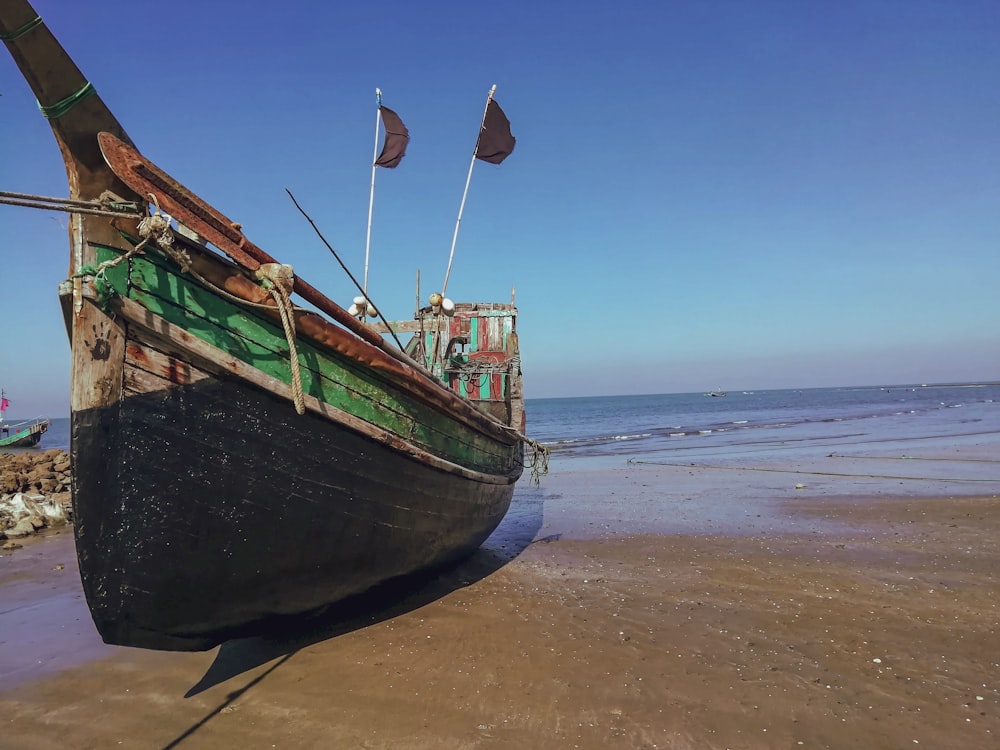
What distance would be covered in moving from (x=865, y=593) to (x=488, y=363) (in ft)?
20.2

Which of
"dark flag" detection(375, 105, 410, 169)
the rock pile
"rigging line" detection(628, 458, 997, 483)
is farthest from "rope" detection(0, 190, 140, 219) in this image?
"rigging line" detection(628, 458, 997, 483)

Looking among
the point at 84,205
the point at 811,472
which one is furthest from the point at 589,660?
the point at 811,472

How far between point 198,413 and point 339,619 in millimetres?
2612

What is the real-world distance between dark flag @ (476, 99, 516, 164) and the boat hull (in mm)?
6999

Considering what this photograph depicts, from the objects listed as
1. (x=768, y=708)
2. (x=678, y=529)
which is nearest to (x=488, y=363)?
(x=678, y=529)

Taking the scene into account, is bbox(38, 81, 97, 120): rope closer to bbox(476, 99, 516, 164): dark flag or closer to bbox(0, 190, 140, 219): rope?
bbox(0, 190, 140, 219): rope

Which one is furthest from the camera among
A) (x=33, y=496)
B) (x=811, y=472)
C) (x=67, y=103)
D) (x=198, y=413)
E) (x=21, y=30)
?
(x=811, y=472)

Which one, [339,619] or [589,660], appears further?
[339,619]

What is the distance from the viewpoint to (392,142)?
9.82 metres

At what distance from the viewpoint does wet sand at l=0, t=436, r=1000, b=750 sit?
3.51 m

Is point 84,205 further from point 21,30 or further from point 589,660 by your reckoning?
point 589,660

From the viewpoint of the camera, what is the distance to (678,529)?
902cm

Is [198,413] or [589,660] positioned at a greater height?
[198,413]

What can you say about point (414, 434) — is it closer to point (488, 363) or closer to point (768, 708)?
point (768, 708)
